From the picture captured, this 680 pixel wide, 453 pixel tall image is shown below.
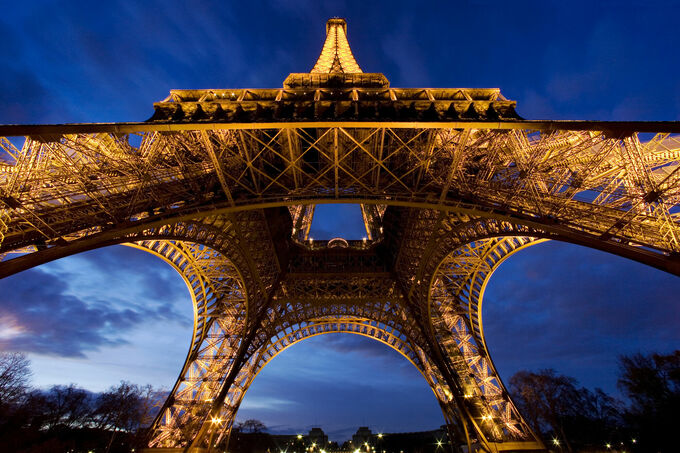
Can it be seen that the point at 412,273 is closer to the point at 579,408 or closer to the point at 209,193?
the point at 209,193

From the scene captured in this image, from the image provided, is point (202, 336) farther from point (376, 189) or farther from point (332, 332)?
point (376, 189)

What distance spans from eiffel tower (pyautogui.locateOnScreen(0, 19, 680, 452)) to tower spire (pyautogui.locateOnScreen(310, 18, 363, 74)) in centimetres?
70

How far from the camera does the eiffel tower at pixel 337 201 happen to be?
28.9 feet

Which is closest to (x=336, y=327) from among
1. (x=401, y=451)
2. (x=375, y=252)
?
(x=375, y=252)

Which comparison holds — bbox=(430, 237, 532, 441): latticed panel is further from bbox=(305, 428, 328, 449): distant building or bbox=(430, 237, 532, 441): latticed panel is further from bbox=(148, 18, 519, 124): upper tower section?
bbox=(305, 428, 328, 449): distant building

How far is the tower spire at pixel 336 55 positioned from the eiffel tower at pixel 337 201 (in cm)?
70

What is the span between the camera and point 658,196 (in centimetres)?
811

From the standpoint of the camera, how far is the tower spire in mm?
26467

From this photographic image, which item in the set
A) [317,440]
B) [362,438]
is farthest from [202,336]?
[362,438]

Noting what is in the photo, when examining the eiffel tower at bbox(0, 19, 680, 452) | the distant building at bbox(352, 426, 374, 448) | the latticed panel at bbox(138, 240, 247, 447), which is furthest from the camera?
the distant building at bbox(352, 426, 374, 448)

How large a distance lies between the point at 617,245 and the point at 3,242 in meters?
15.3

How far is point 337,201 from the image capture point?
11.6 meters

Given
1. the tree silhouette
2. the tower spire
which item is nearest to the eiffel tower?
the tower spire

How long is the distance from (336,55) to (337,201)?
23688 mm
